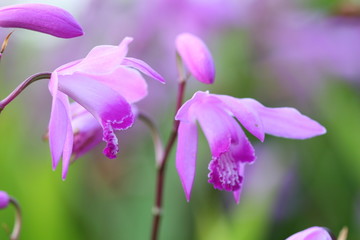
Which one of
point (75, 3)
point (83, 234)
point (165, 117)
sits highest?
point (75, 3)

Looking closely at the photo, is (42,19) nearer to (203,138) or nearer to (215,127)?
(215,127)

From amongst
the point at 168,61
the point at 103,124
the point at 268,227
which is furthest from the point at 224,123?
the point at 168,61

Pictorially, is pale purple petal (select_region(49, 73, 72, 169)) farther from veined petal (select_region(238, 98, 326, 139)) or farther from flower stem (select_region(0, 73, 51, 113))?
veined petal (select_region(238, 98, 326, 139))

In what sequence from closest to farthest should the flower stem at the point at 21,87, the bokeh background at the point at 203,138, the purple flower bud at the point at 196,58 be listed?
the flower stem at the point at 21,87 → the purple flower bud at the point at 196,58 → the bokeh background at the point at 203,138

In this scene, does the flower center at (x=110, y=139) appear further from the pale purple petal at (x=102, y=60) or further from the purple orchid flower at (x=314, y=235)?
the purple orchid flower at (x=314, y=235)

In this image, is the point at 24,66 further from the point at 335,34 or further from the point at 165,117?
the point at 335,34

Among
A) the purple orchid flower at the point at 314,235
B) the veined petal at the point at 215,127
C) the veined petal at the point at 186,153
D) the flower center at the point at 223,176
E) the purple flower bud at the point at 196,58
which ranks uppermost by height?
the purple flower bud at the point at 196,58

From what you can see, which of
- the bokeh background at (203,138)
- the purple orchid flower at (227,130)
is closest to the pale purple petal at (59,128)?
the purple orchid flower at (227,130)
